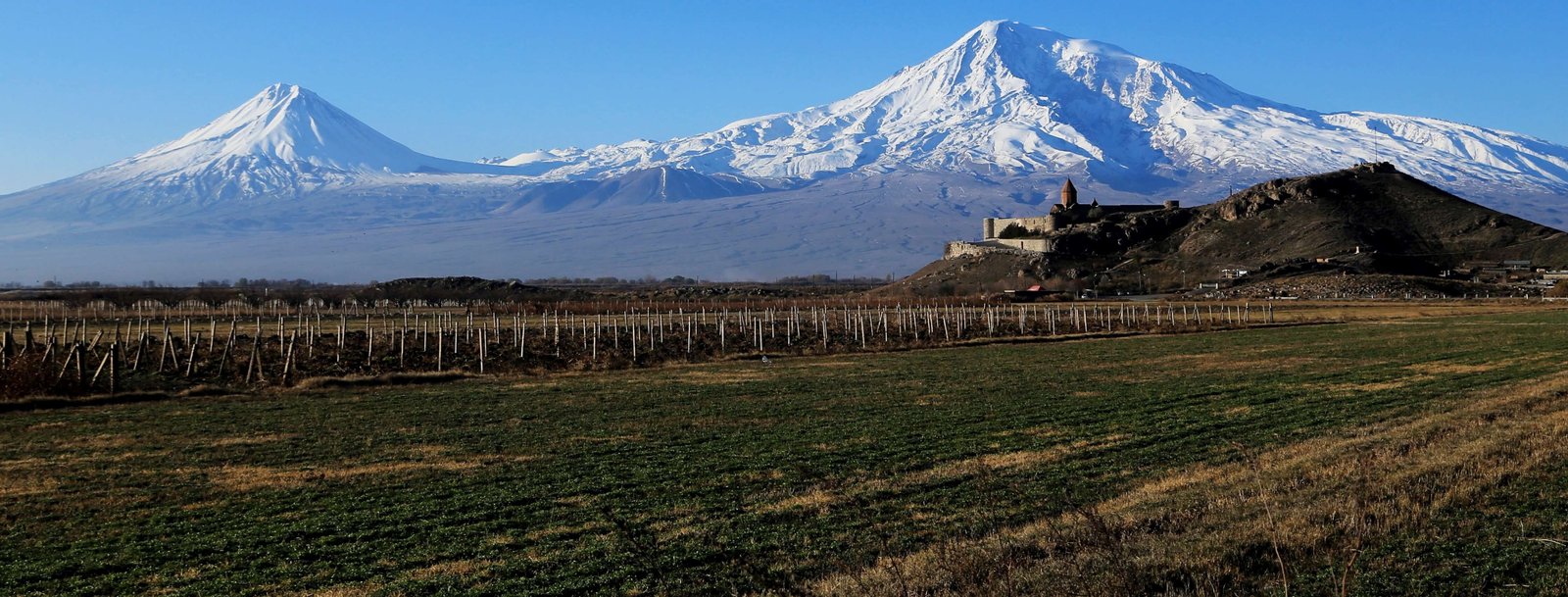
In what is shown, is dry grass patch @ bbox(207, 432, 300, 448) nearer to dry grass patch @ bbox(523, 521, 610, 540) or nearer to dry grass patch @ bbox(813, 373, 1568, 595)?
dry grass patch @ bbox(523, 521, 610, 540)

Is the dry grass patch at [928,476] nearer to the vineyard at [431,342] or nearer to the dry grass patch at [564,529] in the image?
the dry grass patch at [564,529]

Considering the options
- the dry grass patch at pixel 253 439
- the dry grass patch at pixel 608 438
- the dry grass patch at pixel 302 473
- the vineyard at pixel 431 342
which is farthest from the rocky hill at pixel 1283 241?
the dry grass patch at pixel 302 473

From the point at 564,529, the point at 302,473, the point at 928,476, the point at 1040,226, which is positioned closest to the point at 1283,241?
the point at 1040,226

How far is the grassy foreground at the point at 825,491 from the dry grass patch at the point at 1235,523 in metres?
0.04

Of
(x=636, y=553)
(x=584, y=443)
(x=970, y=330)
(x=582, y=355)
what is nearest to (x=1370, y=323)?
A: (x=970, y=330)

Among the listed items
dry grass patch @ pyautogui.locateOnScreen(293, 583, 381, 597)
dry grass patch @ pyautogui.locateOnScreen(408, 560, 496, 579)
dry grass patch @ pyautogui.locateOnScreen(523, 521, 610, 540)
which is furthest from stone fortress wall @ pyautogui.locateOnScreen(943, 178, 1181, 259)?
dry grass patch @ pyautogui.locateOnScreen(293, 583, 381, 597)

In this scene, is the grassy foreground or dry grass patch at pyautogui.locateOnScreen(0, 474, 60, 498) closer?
the grassy foreground

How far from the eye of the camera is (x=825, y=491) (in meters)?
13.6

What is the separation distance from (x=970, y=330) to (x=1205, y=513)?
142 feet

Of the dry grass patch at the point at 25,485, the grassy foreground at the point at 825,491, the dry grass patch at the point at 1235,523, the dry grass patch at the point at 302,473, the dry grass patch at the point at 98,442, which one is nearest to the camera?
the dry grass patch at the point at 1235,523

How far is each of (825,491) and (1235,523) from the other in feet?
15.0

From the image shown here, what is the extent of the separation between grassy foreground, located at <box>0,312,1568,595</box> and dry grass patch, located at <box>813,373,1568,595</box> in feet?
0.14

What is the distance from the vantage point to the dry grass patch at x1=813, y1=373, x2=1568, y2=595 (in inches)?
342

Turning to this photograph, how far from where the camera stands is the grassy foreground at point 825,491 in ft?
30.8
